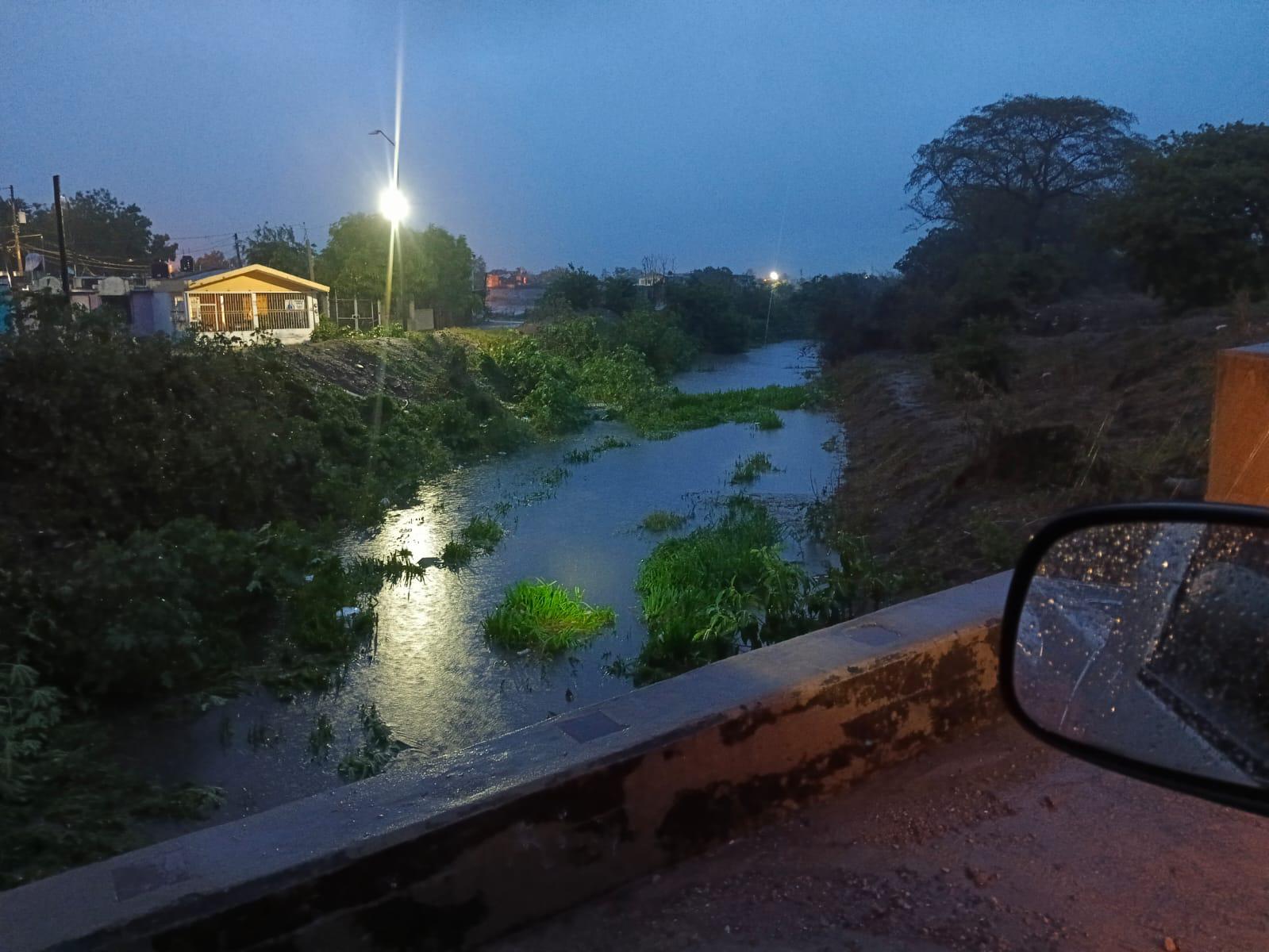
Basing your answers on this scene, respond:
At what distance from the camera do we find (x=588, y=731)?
3.13m

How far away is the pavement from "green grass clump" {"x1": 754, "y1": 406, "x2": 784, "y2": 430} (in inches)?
747

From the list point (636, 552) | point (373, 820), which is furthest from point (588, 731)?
point (636, 552)

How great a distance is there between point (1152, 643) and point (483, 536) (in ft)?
32.8

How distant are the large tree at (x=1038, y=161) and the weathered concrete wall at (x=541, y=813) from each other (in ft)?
124

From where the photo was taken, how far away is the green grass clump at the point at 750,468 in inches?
627

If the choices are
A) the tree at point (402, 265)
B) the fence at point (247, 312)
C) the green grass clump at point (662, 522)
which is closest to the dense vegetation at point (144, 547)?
the green grass clump at point (662, 522)

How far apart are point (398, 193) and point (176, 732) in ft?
71.0

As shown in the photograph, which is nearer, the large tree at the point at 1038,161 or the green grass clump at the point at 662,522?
the green grass clump at the point at 662,522

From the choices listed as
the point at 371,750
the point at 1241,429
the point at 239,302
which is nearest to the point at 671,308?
the point at 239,302

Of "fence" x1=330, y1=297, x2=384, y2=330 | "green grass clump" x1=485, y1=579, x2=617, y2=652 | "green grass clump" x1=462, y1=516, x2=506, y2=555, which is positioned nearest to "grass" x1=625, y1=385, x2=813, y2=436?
"green grass clump" x1=462, y1=516, x2=506, y2=555

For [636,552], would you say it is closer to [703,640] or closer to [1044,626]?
[703,640]

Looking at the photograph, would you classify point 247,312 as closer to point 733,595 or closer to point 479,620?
point 479,620

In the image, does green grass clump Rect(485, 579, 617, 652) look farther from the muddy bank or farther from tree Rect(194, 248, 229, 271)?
tree Rect(194, 248, 229, 271)

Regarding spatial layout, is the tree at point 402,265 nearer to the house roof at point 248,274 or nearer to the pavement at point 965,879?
the house roof at point 248,274
